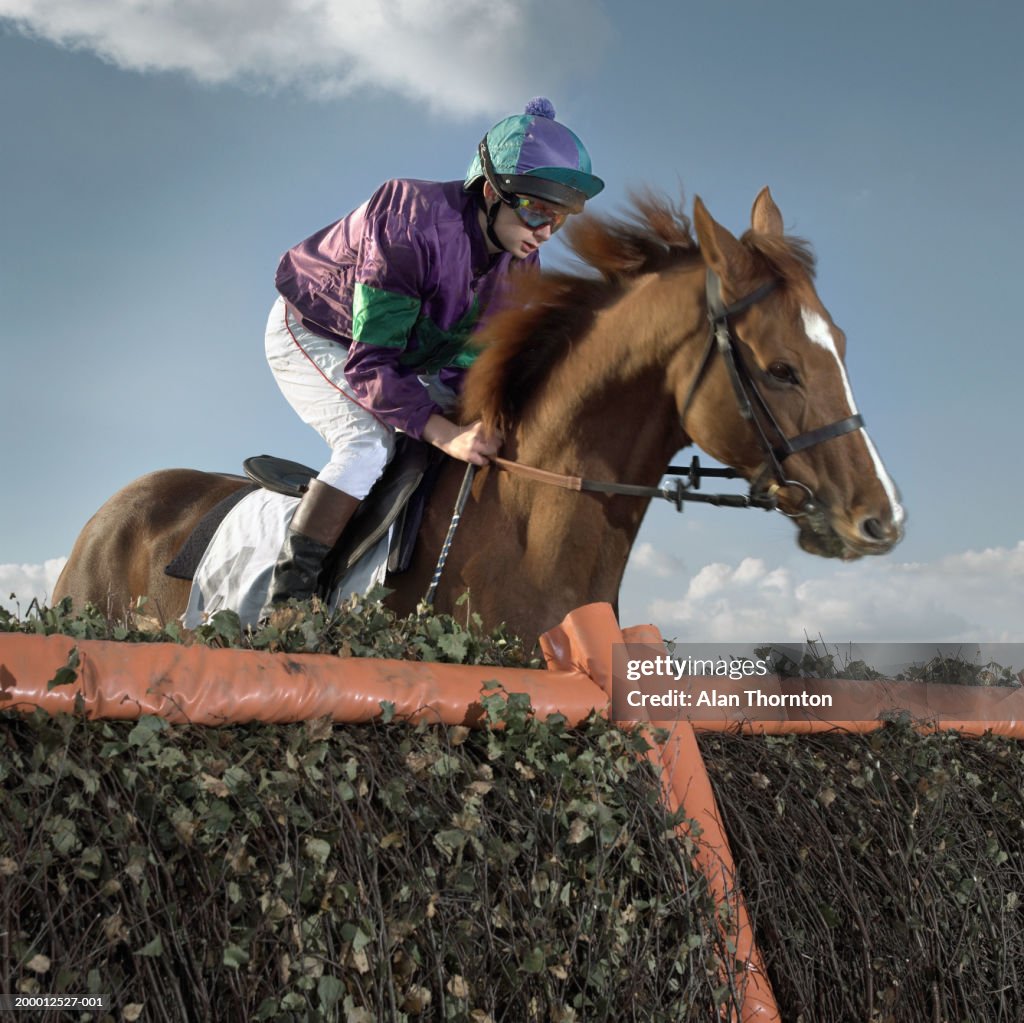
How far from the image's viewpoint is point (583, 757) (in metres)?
1.77

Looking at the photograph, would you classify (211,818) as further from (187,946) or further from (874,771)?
(874,771)

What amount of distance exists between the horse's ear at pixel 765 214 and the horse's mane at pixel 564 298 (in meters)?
0.43

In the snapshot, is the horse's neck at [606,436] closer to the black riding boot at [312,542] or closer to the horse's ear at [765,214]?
the black riding boot at [312,542]

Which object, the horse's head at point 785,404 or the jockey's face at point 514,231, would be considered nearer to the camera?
the horse's head at point 785,404

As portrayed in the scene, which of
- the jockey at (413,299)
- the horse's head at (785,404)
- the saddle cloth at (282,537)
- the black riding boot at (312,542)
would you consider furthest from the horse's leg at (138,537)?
the horse's head at (785,404)

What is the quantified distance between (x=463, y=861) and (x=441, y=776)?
0.13 meters

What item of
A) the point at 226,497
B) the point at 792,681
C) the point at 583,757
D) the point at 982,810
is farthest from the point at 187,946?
the point at 226,497

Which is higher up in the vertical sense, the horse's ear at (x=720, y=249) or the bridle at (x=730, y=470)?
the horse's ear at (x=720, y=249)

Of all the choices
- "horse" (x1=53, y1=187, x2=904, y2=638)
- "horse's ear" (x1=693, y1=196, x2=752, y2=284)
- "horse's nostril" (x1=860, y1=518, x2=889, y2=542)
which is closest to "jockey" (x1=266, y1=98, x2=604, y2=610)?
"horse" (x1=53, y1=187, x2=904, y2=638)

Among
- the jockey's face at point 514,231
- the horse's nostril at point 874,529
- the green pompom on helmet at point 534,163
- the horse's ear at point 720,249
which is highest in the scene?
the green pompom on helmet at point 534,163

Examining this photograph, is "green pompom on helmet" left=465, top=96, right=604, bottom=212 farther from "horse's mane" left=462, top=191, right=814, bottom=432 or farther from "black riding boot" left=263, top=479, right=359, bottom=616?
"black riding boot" left=263, top=479, right=359, bottom=616

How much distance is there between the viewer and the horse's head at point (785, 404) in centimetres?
315

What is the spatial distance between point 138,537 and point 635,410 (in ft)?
8.03

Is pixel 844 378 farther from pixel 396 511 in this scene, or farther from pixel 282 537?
pixel 282 537
